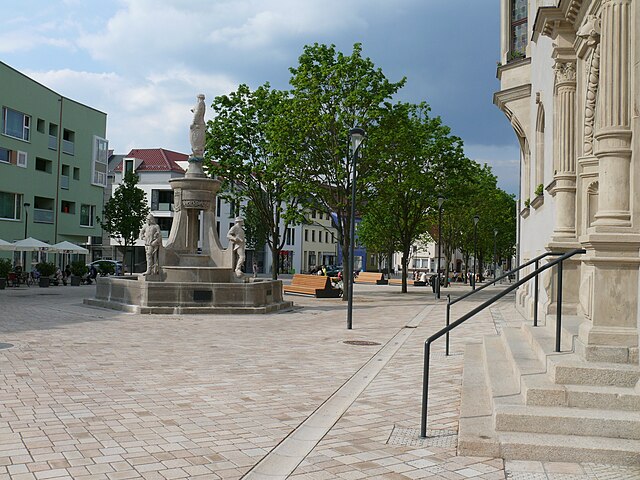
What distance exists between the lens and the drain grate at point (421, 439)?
5.85 m

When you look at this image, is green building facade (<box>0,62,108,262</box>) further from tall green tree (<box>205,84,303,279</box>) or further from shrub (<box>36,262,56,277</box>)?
tall green tree (<box>205,84,303,279</box>)

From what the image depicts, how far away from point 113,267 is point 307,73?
23074 millimetres

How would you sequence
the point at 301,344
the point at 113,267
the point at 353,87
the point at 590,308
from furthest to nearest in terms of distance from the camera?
the point at 113,267
the point at 353,87
the point at 301,344
the point at 590,308

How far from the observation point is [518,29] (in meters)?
19.5

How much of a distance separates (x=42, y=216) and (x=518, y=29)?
Answer: 123ft

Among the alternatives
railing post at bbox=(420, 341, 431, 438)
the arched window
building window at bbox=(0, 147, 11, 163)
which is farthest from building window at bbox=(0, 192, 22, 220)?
railing post at bbox=(420, 341, 431, 438)

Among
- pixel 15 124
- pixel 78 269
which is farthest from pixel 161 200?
pixel 78 269

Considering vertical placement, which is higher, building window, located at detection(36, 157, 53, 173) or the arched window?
building window, located at detection(36, 157, 53, 173)

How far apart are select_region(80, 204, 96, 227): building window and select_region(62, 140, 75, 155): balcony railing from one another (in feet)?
15.2

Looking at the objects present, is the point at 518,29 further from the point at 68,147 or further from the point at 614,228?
the point at 68,147

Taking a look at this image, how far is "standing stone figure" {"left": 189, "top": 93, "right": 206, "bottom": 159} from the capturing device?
23406 mm

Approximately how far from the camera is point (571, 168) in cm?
955

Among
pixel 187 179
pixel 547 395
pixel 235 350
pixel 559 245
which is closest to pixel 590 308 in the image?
pixel 547 395

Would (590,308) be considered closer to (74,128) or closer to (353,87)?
(353,87)
